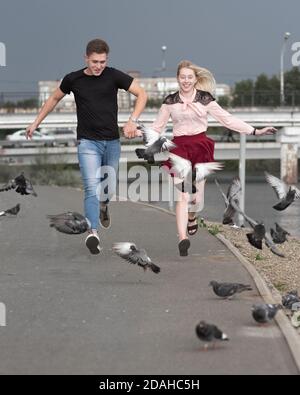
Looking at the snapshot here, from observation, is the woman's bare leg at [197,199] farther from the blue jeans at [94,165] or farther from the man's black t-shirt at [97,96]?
the man's black t-shirt at [97,96]

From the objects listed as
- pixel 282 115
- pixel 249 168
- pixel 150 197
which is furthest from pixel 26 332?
pixel 249 168

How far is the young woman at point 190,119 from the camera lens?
35.0 feet

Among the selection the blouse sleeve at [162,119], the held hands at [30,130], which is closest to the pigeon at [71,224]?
the held hands at [30,130]

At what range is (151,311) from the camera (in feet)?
26.0

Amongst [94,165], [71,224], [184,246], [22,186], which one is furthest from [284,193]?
[22,186]

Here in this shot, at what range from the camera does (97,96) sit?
10656mm

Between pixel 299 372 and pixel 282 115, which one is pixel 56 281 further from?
pixel 282 115

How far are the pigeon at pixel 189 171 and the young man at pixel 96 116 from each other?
0.53m

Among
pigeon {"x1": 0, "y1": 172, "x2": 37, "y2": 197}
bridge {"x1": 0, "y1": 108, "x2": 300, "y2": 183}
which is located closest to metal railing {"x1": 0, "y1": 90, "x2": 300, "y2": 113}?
bridge {"x1": 0, "y1": 108, "x2": 300, "y2": 183}

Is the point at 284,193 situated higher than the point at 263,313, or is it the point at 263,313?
the point at 284,193

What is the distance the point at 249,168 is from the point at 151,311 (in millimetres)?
69585

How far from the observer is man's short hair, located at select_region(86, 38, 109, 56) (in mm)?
10414

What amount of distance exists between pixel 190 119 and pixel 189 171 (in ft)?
1.76

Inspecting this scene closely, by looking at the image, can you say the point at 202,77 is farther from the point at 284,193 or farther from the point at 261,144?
the point at 261,144
